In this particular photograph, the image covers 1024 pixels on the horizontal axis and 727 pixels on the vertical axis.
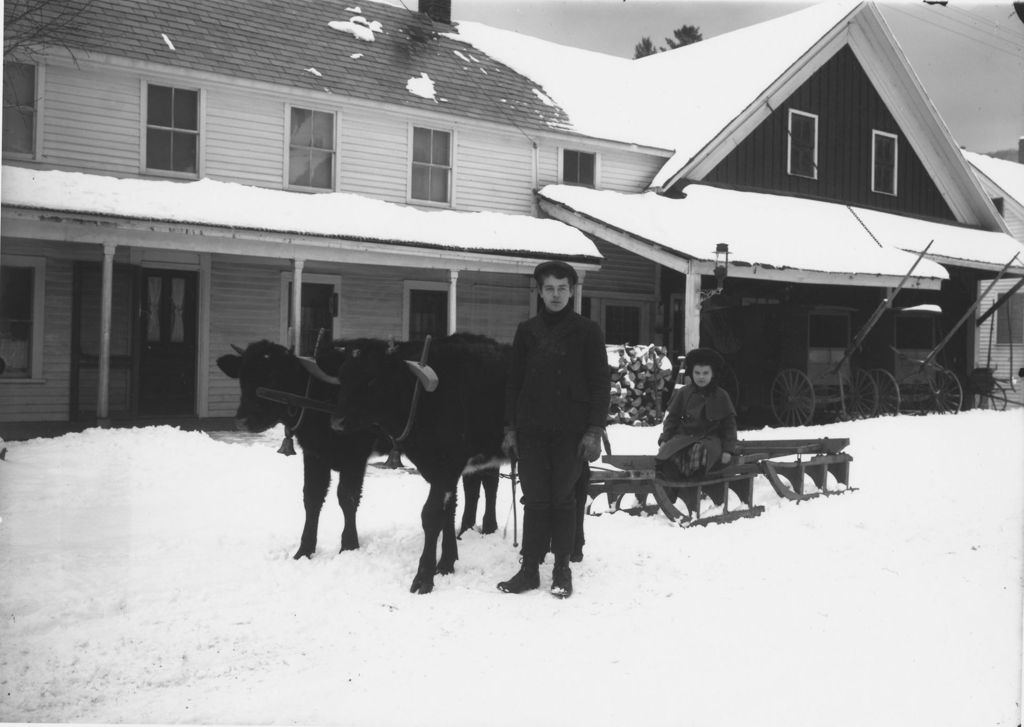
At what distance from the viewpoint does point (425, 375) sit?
5.23 meters

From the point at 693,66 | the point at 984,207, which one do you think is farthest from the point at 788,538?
the point at 984,207

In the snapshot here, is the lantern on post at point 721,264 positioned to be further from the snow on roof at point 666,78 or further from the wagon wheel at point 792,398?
the snow on roof at point 666,78

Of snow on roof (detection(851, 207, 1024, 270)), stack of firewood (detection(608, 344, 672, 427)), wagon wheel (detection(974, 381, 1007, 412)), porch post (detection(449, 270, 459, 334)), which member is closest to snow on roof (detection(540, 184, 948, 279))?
snow on roof (detection(851, 207, 1024, 270))

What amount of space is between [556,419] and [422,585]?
123cm

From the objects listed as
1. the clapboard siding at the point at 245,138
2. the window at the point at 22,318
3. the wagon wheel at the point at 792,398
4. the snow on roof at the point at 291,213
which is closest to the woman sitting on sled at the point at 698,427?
the snow on roof at the point at 291,213

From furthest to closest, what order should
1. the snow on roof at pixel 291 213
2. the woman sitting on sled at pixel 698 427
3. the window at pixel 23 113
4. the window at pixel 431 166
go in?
the window at pixel 431 166 → the window at pixel 23 113 → the snow on roof at pixel 291 213 → the woman sitting on sled at pixel 698 427

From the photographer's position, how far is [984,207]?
2228 centimetres

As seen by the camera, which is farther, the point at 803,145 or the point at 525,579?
the point at 803,145

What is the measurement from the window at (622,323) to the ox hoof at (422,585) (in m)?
13.2

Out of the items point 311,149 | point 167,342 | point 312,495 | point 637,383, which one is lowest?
point 312,495

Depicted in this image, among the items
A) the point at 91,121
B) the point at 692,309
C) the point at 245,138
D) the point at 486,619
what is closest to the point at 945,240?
the point at 692,309

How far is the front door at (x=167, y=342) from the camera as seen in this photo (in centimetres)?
1302

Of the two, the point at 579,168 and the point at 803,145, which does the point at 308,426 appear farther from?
the point at 803,145

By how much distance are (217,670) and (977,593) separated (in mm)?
4322
